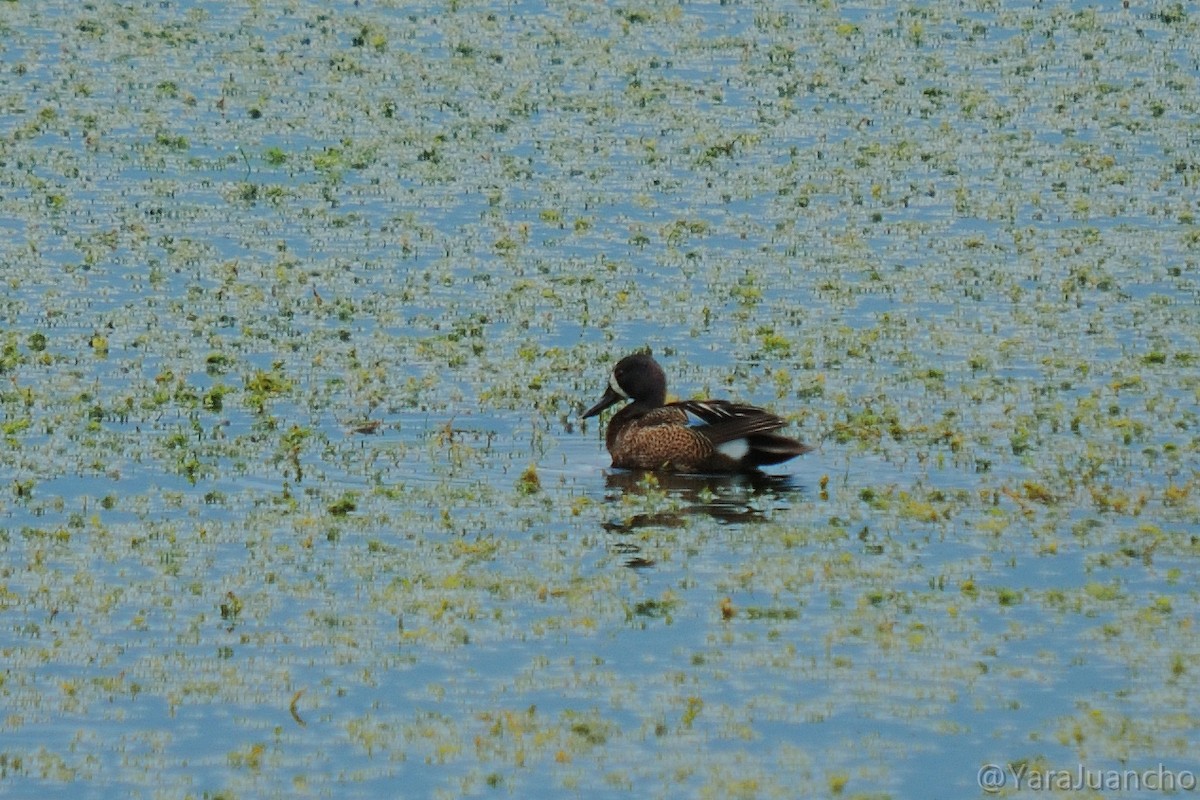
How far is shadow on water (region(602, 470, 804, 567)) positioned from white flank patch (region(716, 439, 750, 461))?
0.21 meters

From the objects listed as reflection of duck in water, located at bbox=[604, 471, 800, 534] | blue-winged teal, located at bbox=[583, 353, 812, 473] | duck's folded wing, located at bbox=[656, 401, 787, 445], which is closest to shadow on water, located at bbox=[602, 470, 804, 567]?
reflection of duck in water, located at bbox=[604, 471, 800, 534]

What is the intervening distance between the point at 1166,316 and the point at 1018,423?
13.0ft

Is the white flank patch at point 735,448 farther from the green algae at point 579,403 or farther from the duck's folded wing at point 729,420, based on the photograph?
the green algae at point 579,403

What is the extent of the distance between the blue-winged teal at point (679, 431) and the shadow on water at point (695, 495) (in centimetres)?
14

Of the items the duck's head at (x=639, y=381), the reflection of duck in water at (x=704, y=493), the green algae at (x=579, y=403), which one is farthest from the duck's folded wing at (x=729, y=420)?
the duck's head at (x=639, y=381)

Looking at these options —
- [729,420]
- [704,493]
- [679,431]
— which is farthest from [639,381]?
[704,493]

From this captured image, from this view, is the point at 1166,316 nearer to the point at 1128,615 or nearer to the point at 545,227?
the point at 545,227

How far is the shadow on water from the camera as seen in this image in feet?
54.6

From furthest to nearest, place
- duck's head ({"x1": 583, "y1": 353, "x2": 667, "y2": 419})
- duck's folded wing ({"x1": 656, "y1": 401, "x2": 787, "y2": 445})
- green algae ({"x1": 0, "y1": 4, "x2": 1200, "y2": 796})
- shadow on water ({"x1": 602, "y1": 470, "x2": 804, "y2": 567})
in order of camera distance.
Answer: duck's head ({"x1": 583, "y1": 353, "x2": 667, "y2": 419}) → duck's folded wing ({"x1": 656, "y1": 401, "x2": 787, "y2": 445}) → shadow on water ({"x1": 602, "y1": 470, "x2": 804, "y2": 567}) → green algae ({"x1": 0, "y1": 4, "x2": 1200, "y2": 796})

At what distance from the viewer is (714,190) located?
27156 mm

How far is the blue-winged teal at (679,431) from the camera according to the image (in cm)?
1794

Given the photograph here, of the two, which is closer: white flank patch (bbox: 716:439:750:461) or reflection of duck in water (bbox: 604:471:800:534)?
reflection of duck in water (bbox: 604:471:800:534)

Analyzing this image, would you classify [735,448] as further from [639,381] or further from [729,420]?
[639,381]

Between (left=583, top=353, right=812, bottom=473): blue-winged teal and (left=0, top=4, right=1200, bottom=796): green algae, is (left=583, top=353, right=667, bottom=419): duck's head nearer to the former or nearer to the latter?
(left=583, top=353, right=812, bottom=473): blue-winged teal
